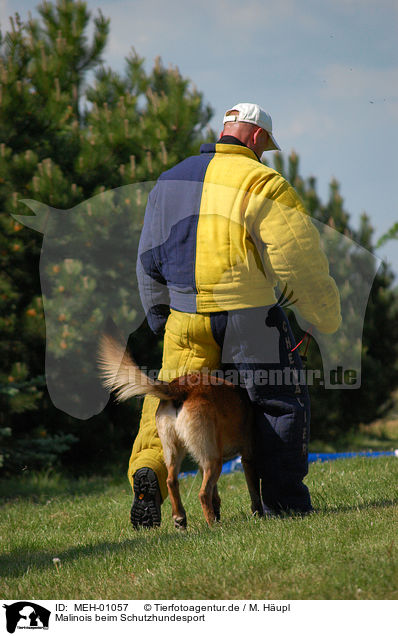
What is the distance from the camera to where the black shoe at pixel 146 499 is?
439 cm

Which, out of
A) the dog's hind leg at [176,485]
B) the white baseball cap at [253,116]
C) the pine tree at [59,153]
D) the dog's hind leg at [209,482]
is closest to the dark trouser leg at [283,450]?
the dog's hind leg at [209,482]

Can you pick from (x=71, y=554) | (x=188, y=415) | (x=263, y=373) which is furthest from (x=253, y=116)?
(x=71, y=554)

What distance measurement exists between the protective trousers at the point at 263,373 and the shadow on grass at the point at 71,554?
0.40 meters

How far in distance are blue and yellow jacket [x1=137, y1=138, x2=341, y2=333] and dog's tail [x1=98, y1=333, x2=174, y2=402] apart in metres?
0.55

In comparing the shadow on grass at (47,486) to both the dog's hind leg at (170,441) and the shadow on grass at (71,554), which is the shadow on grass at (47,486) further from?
the dog's hind leg at (170,441)

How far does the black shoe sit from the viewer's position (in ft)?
14.4

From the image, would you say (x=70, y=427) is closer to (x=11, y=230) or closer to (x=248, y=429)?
(x=11, y=230)

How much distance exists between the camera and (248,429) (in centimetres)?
440

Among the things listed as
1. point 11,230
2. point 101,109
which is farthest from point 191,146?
point 11,230

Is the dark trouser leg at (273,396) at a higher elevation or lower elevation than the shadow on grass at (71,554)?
higher

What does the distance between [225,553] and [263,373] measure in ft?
3.84

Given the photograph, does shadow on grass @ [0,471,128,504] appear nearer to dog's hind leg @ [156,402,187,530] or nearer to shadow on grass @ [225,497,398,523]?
shadow on grass @ [225,497,398,523]

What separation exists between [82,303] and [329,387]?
4.57 m

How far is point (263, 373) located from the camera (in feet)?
Answer: 14.0
